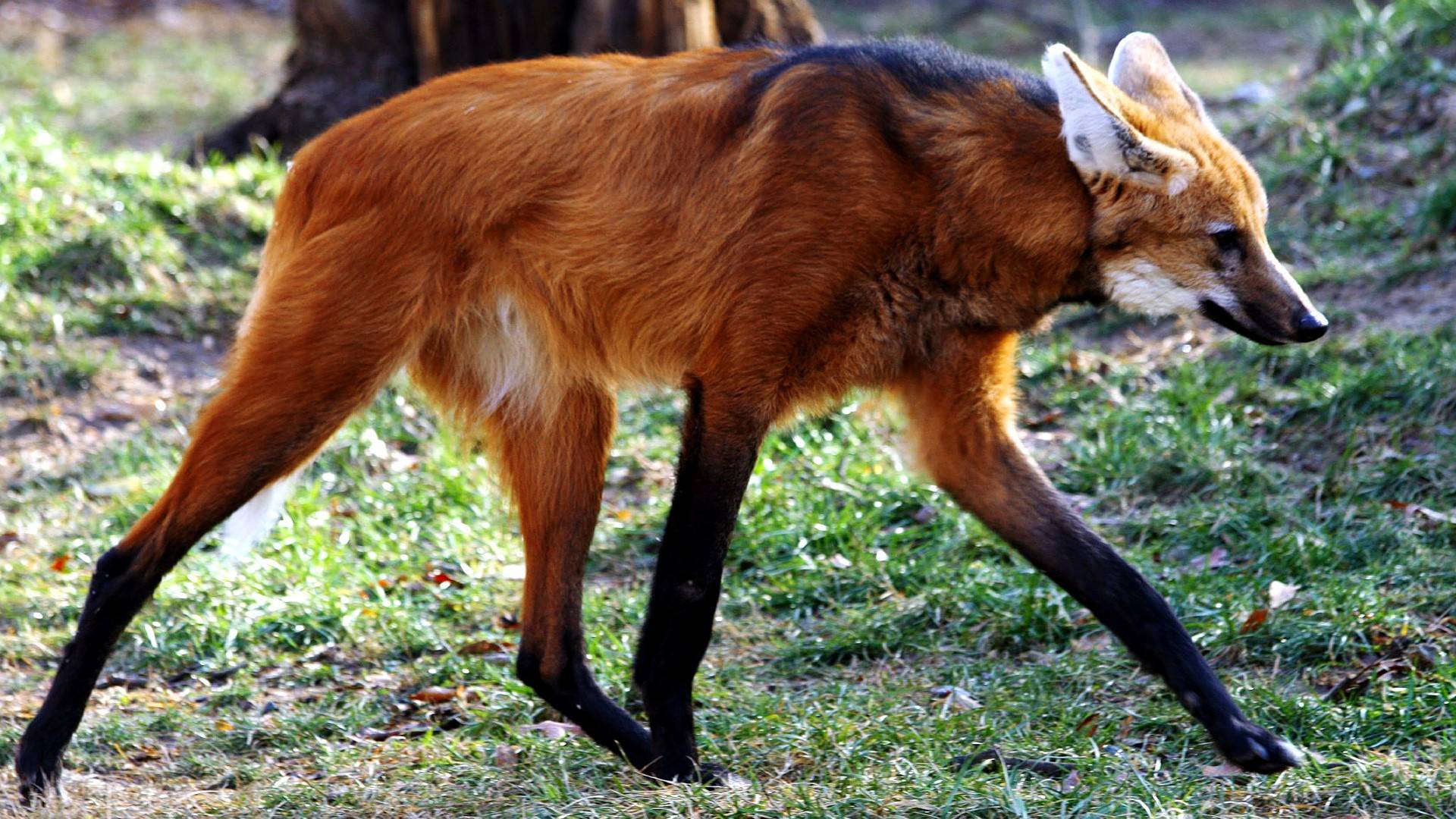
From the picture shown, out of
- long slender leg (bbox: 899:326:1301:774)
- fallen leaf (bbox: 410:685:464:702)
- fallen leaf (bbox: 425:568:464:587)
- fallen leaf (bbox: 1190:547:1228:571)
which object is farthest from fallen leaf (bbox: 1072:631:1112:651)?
fallen leaf (bbox: 425:568:464:587)

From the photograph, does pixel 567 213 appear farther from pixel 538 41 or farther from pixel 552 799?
pixel 538 41

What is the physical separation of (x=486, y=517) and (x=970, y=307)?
6.32 ft

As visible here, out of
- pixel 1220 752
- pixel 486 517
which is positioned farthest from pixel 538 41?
pixel 1220 752

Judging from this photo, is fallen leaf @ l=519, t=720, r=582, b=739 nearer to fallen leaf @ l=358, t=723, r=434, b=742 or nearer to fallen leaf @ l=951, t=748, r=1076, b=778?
fallen leaf @ l=358, t=723, r=434, b=742

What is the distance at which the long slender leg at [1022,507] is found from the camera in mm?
2756

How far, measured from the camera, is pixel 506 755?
3.06 m

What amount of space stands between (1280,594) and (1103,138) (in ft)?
4.36

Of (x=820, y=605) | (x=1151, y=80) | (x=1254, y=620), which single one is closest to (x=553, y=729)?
(x=820, y=605)

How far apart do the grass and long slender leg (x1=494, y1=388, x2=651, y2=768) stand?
0.41 feet

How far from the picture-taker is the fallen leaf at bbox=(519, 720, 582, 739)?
10.6 ft

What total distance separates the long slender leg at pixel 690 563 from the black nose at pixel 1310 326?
1010 mm

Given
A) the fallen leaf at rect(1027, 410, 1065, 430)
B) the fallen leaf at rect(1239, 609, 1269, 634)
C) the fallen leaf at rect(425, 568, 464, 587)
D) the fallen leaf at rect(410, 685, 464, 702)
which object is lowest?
the fallen leaf at rect(410, 685, 464, 702)

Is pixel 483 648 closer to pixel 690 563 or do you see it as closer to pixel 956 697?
pixel 690 563

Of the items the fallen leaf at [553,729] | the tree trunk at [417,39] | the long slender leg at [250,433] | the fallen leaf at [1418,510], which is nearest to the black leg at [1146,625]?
the fallen leaf at [553,729]
